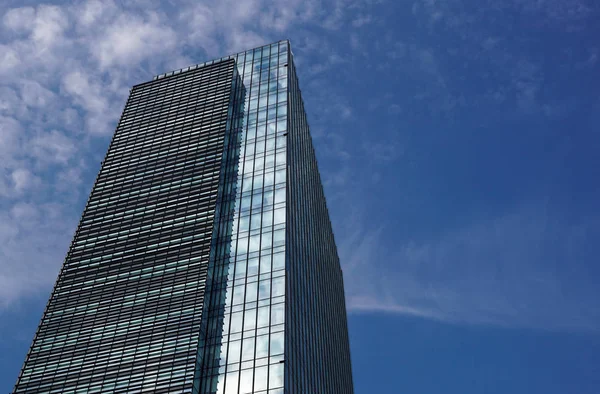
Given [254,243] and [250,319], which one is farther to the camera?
[254,243]

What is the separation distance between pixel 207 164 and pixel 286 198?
15177mm

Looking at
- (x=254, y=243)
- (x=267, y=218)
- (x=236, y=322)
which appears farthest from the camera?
(x=267, y=218)

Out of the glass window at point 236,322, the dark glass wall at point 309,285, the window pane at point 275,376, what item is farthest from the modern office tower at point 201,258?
the dark glass wall at point 309,285

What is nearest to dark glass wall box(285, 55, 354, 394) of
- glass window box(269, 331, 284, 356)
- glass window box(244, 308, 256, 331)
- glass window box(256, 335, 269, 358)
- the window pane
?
glass window box(269, 331, 284, 356)

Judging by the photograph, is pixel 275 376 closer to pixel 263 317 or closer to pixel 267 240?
pixel 263 317

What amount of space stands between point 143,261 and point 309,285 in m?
23.3

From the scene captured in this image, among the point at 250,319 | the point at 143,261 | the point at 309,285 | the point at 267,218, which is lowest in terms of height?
the point at 250,319

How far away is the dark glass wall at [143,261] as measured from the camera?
7250 centimetres

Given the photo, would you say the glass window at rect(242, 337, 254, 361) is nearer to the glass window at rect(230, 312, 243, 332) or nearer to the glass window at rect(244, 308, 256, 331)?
the glass window at rect(244, 308, 256, 331)

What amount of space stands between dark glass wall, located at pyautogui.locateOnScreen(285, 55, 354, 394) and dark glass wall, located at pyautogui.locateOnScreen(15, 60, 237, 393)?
34.4ft

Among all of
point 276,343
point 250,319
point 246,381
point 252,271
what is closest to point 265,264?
point 252,271

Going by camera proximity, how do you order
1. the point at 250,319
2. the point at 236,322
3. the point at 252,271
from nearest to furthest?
the point at 250,319, the point at 236,322, the point at 252,271

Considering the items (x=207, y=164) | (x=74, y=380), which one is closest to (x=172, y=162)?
(x=207, y=164)

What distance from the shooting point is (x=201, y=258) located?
264 ft
